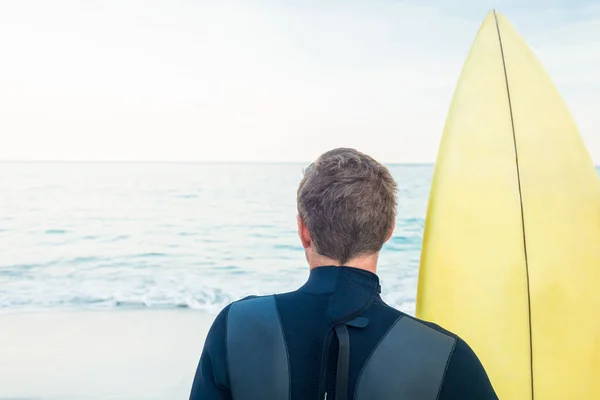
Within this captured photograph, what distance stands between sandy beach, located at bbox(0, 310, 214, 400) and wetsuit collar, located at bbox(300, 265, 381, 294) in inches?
124

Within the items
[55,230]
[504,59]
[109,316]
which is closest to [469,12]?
[55,230]

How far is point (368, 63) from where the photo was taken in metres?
21.0

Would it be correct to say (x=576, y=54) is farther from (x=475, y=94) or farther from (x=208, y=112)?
(x=475, y=94)

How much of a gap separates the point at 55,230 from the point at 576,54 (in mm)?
14777

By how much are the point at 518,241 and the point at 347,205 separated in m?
1.17

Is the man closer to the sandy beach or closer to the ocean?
the sandy beach

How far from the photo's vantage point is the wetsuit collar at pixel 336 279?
Answer: 1103 millimetres

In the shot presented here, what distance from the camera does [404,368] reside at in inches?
42.0

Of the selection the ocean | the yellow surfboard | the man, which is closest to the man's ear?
the man

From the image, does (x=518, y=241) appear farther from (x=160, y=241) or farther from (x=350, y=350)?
(x=160, y=241)

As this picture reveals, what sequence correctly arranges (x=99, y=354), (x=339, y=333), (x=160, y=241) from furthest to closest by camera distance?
(x=160, y=241) → (x=99, y=354) → (x=339, y=333)

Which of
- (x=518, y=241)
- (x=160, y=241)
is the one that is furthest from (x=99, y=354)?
(x=160, y=241)

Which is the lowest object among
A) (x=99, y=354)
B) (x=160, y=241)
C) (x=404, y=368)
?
(x=160, y=241)

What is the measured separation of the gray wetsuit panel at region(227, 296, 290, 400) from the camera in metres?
1.10
